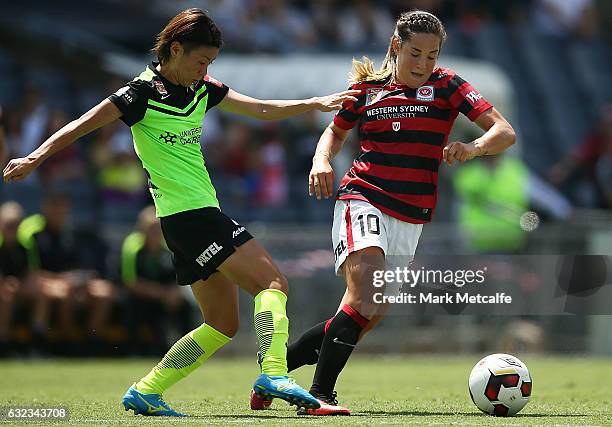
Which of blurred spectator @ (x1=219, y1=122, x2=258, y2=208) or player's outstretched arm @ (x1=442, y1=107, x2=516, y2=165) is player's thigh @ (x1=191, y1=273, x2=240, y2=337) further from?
blurred spectator @ (x1=219, y1=122, x2=258, y2=208)

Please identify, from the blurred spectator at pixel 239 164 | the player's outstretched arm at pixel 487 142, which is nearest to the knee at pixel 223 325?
the player's outstretched arm at pixel 487 142

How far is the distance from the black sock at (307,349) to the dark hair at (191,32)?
1.88m

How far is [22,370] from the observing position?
12281 millimetres

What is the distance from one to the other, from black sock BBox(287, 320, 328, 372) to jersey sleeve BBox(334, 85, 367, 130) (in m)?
1.25

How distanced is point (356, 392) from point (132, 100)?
3260 mm

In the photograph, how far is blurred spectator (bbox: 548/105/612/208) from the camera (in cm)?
1856

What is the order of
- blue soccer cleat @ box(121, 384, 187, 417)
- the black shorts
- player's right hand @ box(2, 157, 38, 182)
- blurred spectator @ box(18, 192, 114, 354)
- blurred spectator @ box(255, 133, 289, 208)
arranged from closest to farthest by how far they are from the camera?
player's right hand @ box(2, 157, 38, 182), the black shorts, blue soccer cleat @ box(121, 384, 187, 417), blurred spectator @ box(18, 192, 114, 354), blurred spectator @ box(255, 133, 289, 208)

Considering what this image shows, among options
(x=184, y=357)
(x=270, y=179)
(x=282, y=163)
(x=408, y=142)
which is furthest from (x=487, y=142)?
(x=282, y=163)

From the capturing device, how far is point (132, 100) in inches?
277

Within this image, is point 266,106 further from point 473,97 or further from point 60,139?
point 60,139

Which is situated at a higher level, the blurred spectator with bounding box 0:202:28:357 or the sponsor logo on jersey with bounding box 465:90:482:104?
the sponsor logo on jersey with bounding box 465:90:482:104

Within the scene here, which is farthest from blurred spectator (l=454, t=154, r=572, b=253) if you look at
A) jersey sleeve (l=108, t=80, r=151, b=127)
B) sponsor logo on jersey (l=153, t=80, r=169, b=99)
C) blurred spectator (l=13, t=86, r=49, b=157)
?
jersey sleeve (l=108, t=80, r=151, b=127)

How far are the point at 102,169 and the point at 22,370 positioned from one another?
4759mm

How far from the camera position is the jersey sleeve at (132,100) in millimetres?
7008
